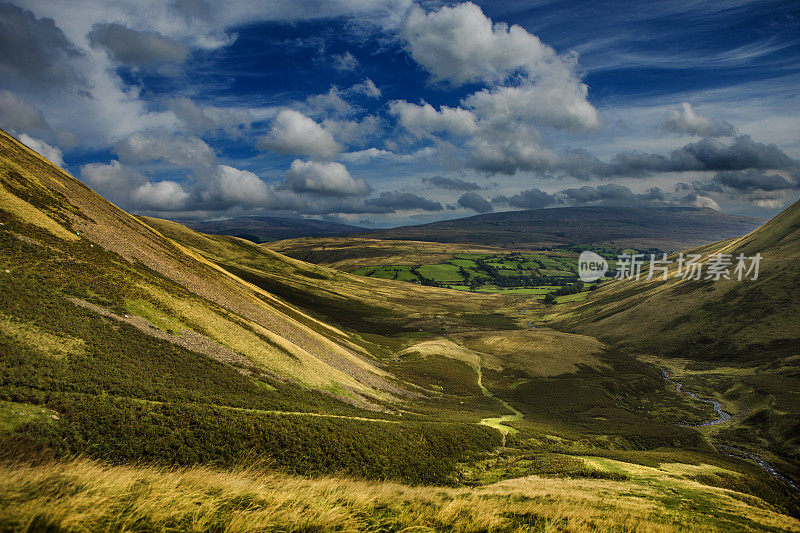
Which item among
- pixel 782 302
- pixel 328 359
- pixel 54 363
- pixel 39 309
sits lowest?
pixel 328 359

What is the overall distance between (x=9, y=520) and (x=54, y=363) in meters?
21.6

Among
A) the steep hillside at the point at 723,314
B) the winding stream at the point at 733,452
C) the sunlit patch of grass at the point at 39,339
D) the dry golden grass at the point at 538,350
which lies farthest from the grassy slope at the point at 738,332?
the sunlit patch of grass at the point at 39,339

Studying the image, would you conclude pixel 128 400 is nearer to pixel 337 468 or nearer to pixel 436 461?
pixel 337 468

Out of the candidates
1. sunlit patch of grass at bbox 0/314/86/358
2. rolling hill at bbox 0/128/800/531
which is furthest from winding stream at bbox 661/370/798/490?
sunlit patch of grass at bbox 0/314/86/358

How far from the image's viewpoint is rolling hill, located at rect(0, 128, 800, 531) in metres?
10.3

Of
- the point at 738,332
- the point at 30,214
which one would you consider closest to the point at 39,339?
the point at 30,214

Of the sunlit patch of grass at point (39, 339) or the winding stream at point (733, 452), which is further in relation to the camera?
the winding stream at point (733, 452)

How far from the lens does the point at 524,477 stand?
2722cm

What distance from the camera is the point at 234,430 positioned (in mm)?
22281

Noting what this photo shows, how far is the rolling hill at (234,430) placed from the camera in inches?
405

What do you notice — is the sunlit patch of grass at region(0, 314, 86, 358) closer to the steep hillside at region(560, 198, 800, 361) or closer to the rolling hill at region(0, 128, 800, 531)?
the rolling hill at region(0, 128, 800, 531)

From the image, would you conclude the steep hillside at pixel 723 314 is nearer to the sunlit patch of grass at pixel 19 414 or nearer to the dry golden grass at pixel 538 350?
the dry golden grass at pixel 538 350

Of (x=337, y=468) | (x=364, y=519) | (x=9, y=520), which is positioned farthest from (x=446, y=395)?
(x=9, y=520)

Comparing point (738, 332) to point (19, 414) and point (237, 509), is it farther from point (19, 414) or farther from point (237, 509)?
point (19, 414)
